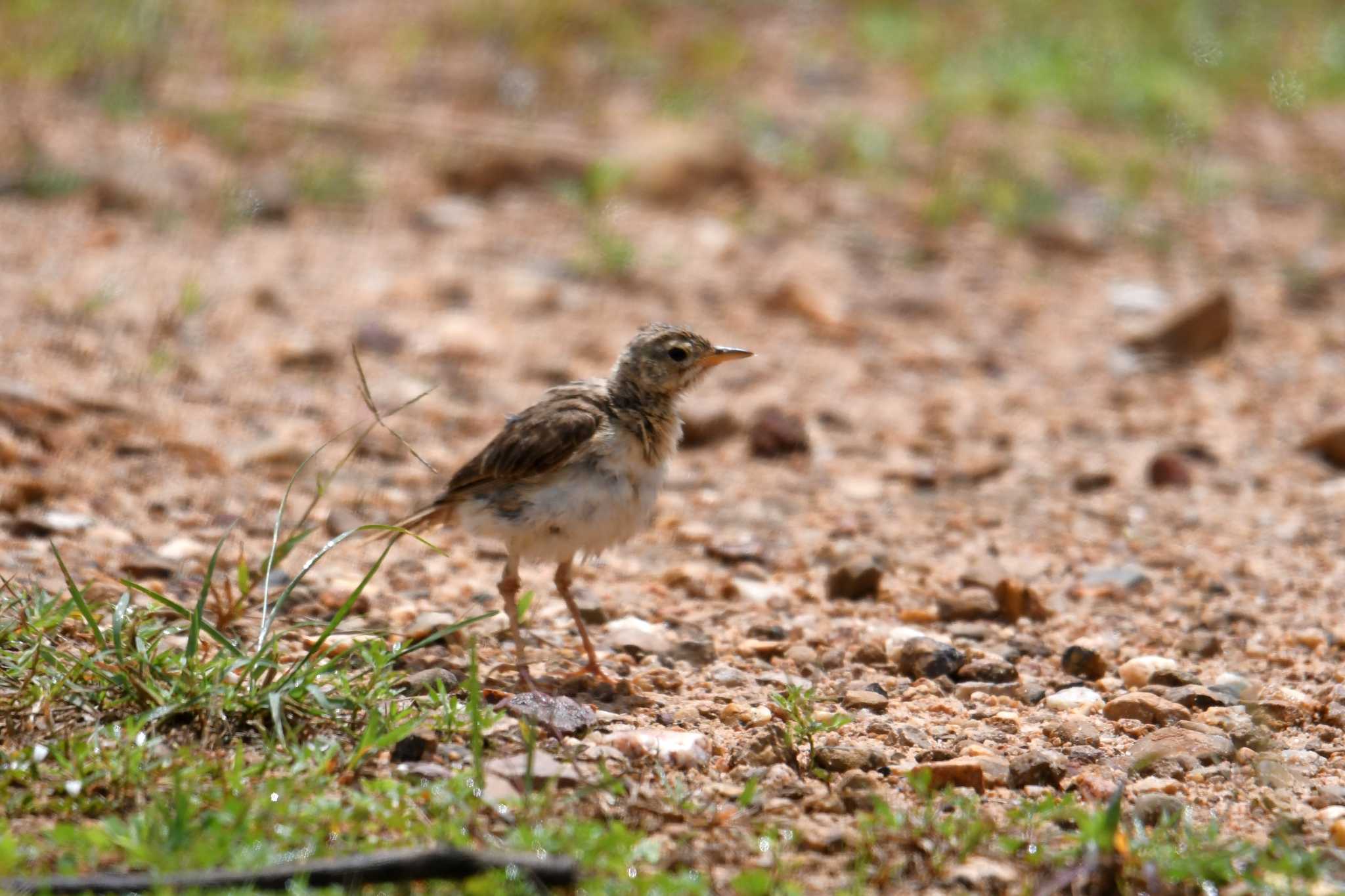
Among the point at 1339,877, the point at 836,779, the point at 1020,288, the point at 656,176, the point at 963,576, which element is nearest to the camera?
the point at 1339,877

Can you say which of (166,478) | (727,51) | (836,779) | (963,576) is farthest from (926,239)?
(836,779)

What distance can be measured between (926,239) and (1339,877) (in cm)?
680

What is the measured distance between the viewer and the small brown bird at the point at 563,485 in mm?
4883

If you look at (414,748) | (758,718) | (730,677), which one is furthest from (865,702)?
(414,748)

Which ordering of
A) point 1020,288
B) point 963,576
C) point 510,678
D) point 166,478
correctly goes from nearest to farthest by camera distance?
1. point 510,678
2. point 963,576
3. point 166,478
4. point 1020,288

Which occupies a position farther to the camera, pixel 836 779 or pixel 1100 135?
pixel 1100 135

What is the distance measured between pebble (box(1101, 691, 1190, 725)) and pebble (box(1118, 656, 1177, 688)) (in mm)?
281

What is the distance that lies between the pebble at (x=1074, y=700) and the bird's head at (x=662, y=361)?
178 centimetres

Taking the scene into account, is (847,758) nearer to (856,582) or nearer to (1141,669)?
(1141,669)

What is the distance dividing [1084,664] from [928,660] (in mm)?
515

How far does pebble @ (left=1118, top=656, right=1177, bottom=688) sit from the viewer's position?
474 cm

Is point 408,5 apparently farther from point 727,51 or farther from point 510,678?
point 510,678

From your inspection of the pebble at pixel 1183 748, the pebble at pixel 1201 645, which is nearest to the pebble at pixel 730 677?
the pebble at pixel 1183 748

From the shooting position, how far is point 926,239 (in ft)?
31.9
